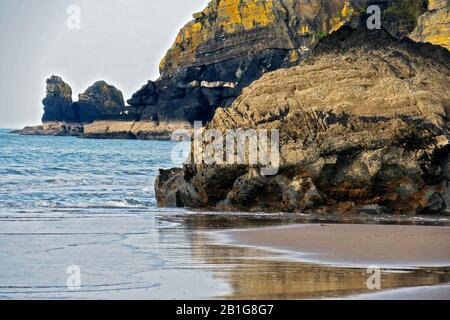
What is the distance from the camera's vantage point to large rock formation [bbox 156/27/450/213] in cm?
1739

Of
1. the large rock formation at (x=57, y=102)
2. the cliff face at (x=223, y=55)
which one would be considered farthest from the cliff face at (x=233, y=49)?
the large rock formation at (x=57, y=102)

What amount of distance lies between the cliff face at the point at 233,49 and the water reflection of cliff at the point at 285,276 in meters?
108

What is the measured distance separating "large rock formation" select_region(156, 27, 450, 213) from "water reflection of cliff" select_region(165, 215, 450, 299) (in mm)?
5511

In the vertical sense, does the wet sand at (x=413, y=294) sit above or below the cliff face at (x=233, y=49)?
below

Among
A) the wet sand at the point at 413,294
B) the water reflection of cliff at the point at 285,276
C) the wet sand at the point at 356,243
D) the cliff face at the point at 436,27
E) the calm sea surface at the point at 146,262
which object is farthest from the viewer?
the cliff face at the point at 436,27

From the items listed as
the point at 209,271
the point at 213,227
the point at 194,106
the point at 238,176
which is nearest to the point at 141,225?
the point at 213,227

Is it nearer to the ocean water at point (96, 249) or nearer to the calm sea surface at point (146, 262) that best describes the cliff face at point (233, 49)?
the ocean water at point (96, 249)

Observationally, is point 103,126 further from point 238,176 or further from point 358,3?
point 238,176

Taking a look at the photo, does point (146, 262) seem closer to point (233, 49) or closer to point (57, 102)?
point (233, 49)

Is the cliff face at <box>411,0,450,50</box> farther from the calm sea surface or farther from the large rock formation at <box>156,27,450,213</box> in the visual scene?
the calm sea surface

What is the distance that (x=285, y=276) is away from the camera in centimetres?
984

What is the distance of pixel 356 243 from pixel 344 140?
480cm

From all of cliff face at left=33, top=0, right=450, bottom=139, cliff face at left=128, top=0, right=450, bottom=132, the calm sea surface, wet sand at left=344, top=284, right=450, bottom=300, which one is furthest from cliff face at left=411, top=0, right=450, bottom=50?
cliff face at left=128, top=0, right=450, bottom=132

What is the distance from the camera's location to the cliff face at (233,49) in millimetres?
122312
